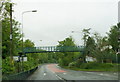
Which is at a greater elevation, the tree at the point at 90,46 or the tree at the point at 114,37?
the tree at the point at 114,37

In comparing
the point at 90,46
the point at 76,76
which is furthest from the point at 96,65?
the point at 76,76

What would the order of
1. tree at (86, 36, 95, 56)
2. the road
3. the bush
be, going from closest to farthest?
the road, the bush, tree at (86, 36, 95, 56)

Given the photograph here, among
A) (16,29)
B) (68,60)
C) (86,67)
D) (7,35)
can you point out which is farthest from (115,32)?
(7,35)

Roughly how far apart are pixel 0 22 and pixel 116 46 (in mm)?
71319

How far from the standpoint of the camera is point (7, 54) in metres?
34.6

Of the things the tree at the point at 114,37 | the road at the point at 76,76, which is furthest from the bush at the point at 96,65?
the tree at the point at 114,37

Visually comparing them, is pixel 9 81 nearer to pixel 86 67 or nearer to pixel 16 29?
pixel 16 29

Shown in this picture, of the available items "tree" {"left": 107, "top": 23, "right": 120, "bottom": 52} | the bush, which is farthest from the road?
"tree" {"left": 107, "top": 23, "right": 120, "bottom": 52}

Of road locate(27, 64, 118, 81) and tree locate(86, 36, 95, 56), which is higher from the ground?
tree locate(86, 36, 95, 56)

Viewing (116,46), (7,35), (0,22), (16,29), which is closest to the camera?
(0,22)

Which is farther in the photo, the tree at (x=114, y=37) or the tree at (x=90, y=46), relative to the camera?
the tree at (x=114, y=37)

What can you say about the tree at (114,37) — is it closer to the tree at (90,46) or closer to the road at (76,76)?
the tree at (90,46)

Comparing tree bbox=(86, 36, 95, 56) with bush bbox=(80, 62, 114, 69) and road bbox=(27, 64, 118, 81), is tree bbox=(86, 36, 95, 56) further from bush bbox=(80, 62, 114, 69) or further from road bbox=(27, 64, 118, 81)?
road bbox=(27, 64, 118, 81)

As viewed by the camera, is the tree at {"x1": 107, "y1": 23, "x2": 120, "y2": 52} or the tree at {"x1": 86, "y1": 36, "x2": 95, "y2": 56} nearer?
the tree at {"x1": 86, "y1": 36, "x2": 95, "y2": 56}
